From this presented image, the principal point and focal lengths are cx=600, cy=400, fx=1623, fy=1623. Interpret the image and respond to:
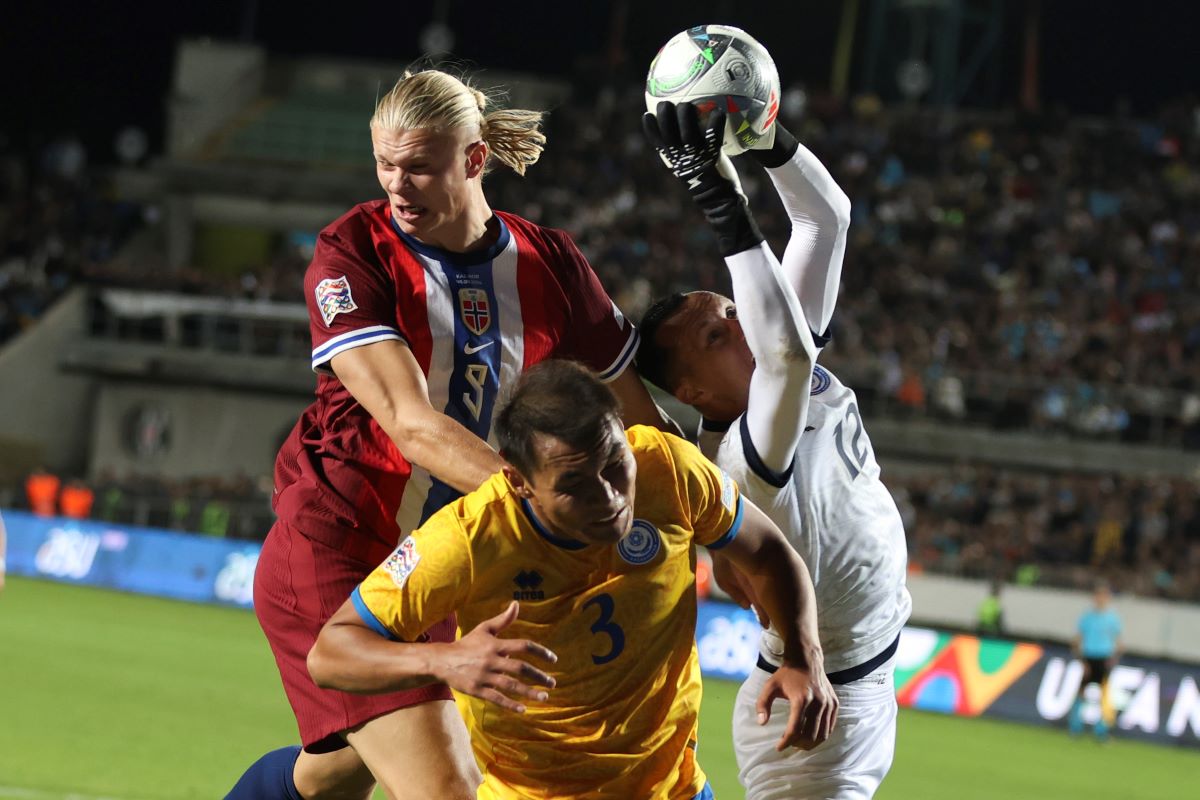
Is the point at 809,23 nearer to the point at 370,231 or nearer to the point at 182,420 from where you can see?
the point at 182,420

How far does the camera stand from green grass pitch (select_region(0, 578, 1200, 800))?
8.81 metres

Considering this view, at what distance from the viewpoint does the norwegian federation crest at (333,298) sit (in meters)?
4.05

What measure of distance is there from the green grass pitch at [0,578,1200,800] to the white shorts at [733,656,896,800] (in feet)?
14.8

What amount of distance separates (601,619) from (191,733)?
754 centimetres

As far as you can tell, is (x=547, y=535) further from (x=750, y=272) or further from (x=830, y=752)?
(x=830, y=752)

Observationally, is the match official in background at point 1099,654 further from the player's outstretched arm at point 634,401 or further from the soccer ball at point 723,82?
the soccer ball at point 723,82

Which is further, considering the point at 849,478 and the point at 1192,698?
the point at 1192,698

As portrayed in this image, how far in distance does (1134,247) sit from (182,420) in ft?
61.6

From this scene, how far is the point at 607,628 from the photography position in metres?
3.56

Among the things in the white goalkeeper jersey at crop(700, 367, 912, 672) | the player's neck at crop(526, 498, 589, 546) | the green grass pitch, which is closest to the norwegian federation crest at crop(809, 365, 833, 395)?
the white goalkeeper jersey at crop(700, 367, 912, 672)

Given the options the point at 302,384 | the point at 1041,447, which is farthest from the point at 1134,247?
the point at 302,384

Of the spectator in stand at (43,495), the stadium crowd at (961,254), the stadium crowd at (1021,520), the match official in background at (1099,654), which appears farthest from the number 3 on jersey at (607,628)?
the spectator in stand at (43,495)

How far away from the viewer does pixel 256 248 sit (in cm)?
3912

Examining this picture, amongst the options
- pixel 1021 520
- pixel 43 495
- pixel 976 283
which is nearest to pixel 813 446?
pixel 1021 520
